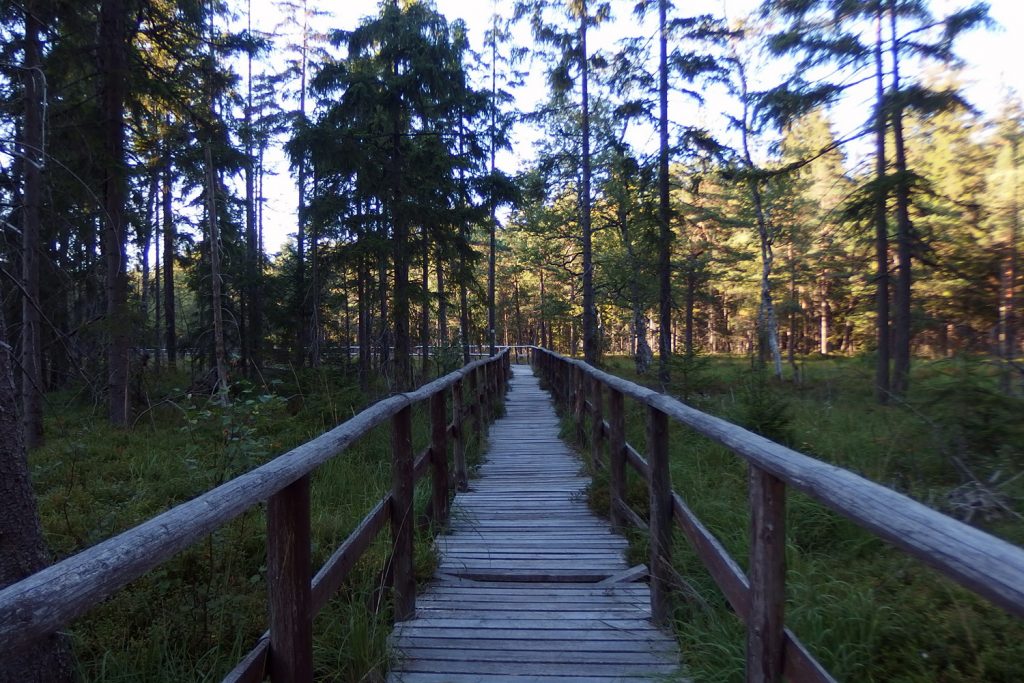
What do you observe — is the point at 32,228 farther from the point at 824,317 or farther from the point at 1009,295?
the point at 824,317

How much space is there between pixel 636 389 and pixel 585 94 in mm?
14337

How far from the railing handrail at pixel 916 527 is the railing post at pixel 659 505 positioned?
→ 1.20 m

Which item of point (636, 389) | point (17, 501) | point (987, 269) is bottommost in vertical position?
point (17, 501)

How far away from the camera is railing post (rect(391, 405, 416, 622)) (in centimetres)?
329

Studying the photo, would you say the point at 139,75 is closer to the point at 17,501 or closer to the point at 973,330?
the point at 17,501

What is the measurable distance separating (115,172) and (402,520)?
8.10m

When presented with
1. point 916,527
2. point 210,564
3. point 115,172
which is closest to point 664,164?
point 115,172

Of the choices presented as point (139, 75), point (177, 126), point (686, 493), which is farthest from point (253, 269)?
point (686, 493)

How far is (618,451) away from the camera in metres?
4.65

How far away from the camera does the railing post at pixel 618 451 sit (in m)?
4.59

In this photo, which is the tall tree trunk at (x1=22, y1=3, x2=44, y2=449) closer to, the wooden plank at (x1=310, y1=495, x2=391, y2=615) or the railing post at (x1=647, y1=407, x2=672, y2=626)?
the wooden plank at (x1=310, y1=495, x2=391, y2=615)

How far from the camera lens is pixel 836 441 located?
6.67 metres

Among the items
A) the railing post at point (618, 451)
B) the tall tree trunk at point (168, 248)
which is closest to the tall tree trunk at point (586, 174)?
the tall tree trunk at point (168, 248)

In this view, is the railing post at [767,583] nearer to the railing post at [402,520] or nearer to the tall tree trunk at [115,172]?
the railing post at [402,520]
